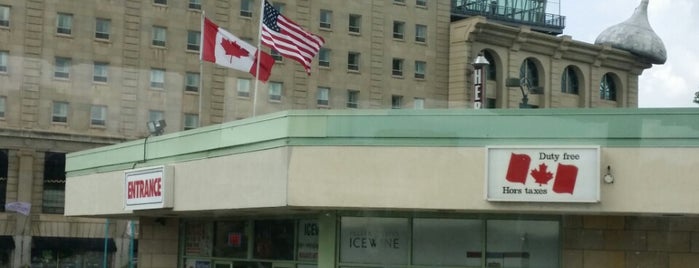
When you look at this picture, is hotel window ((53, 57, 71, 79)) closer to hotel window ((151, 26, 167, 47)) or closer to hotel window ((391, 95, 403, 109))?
hotel window ((151, 26, 167, 47))

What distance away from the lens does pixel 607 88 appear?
5597 centimetres

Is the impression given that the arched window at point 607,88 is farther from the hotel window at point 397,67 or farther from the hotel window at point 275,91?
the hotel window at point 275,91

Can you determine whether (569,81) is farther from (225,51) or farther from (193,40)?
(225,51)

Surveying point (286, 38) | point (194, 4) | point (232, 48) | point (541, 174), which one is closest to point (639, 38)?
point (232, 48)

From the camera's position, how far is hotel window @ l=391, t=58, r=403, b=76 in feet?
244

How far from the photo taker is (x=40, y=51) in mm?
66938

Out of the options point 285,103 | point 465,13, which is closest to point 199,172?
point 285,103

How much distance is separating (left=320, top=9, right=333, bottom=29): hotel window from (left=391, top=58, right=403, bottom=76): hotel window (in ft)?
16.1

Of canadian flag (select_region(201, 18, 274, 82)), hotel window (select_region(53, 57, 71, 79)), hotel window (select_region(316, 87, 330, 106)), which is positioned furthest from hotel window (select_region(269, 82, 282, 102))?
canadian flag (select_region(201, 18, 274, 82))

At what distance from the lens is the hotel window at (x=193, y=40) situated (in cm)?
7062

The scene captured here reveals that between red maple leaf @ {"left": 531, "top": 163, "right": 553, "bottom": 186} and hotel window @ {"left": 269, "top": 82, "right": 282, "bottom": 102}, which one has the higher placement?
hotel window @ {"left": 269, "top": 82, "right": 282, "bottom": 102}

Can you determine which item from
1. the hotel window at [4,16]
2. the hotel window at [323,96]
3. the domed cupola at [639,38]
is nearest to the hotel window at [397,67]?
the hotel window at [323,96]

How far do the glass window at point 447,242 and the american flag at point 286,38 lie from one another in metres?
8.86

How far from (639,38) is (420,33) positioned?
984 inches
